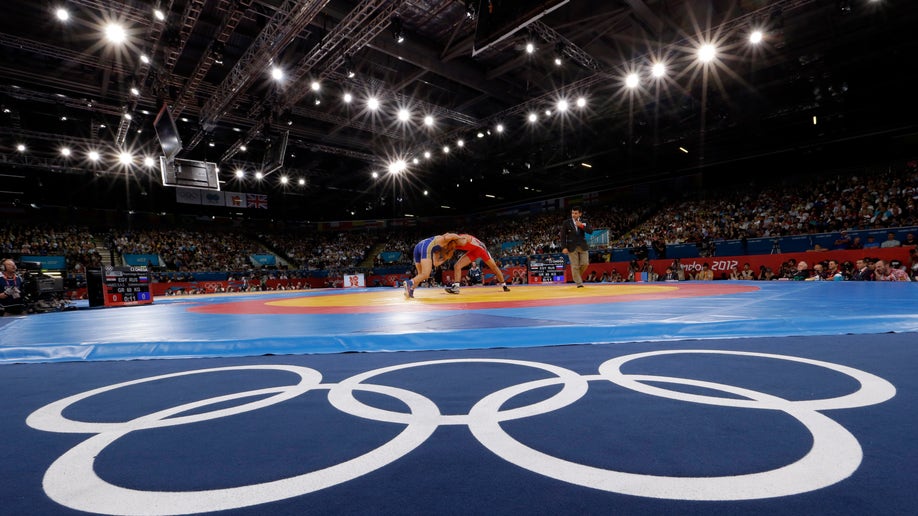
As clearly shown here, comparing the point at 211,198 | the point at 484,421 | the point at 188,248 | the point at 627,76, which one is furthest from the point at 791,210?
the point at 188,248

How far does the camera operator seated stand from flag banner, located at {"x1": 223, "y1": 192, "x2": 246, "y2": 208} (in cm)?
2065

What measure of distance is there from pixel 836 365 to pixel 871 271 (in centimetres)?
975

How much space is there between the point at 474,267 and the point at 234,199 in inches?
753

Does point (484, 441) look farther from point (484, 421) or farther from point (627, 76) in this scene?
point (627, 76)

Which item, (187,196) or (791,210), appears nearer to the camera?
(791,210)

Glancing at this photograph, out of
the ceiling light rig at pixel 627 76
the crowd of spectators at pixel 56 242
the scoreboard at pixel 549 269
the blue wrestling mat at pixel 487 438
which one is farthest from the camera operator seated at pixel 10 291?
the crowd of spectators at pixel 56 242

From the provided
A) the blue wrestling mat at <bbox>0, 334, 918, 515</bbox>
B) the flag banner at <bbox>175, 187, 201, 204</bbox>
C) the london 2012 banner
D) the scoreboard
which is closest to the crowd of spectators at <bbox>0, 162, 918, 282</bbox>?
the flag banner at <bbox>175, 187, 201, 204</bbox>

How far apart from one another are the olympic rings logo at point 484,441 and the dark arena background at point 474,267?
1 cm

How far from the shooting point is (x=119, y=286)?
30.3 ft

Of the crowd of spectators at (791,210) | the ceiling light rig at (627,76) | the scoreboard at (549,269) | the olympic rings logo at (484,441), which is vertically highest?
the ceiling light rig at (627,76)

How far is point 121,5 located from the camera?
7660mm

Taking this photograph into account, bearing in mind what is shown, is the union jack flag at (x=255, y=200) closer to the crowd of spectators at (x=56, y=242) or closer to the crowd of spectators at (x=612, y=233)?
the crowd of spectators at (x=612, y=233)

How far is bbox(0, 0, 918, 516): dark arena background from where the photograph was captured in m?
1.03

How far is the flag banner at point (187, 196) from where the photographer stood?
2477 cm
